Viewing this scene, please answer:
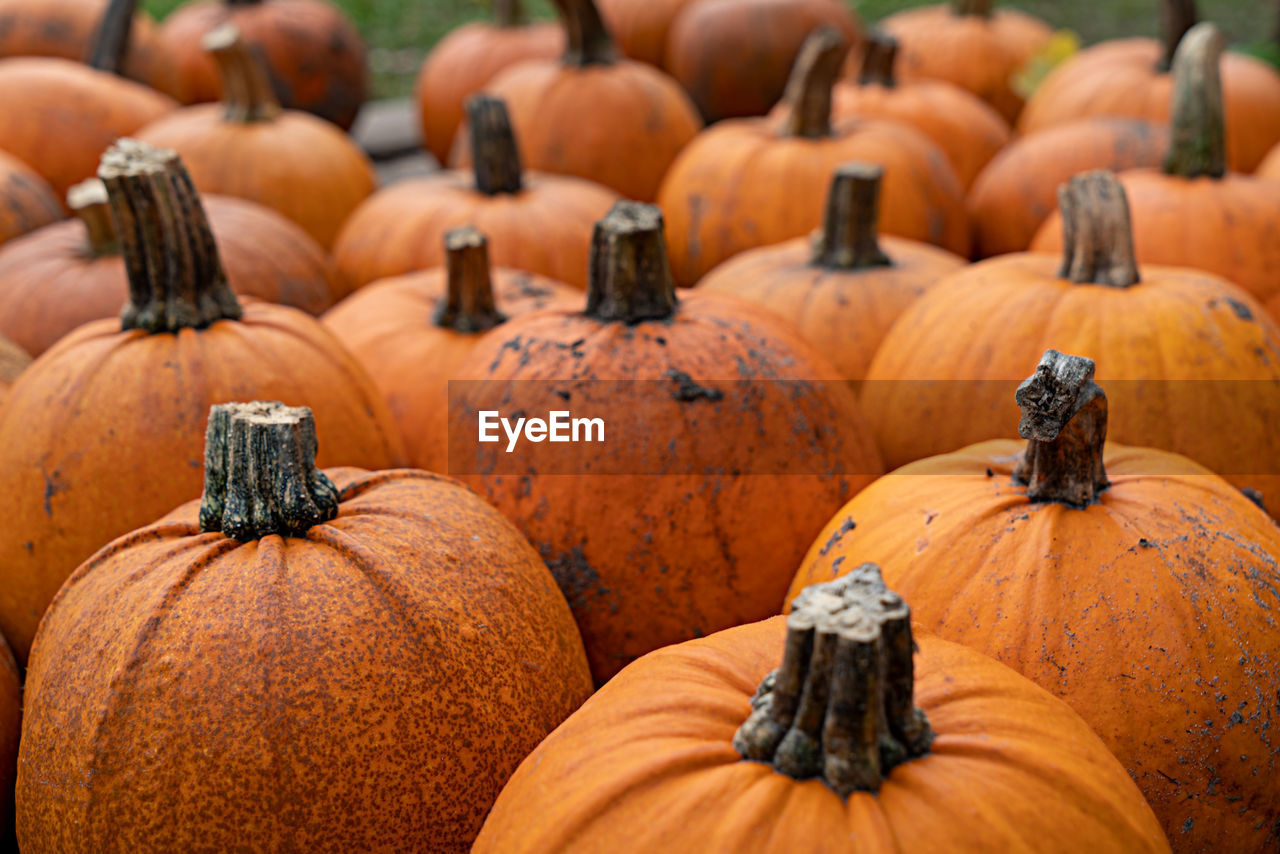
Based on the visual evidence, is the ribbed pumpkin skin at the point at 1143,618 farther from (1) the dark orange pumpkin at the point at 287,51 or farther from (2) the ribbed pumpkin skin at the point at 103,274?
(1) the dark orange pumpkin at the point at 287,51

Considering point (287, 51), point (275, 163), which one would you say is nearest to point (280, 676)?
point (275, 163)

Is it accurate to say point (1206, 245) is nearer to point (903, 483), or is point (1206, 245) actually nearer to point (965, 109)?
point (903, 483)

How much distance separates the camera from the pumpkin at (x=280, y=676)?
4.89ft

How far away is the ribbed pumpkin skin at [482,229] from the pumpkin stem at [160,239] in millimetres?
1310

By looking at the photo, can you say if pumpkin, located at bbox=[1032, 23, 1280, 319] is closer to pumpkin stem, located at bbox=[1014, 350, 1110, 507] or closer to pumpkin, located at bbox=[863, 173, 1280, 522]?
pumpkin, located at bbox=[863, 173, 1280, 522]

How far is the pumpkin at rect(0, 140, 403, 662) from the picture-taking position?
2117 mm

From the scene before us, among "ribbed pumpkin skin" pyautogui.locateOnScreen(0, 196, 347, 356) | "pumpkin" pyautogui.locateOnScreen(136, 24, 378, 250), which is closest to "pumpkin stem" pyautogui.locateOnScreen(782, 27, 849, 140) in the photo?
"ribbed pumpkin skin" pyautogui.locateOnScreen(0, 196, 347, 356)

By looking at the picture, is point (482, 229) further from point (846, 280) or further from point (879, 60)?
point (879, 60)

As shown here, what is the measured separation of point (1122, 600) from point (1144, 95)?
3.47 metres

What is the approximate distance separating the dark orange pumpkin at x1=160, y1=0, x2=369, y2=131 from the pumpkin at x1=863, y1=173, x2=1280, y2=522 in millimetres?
4300

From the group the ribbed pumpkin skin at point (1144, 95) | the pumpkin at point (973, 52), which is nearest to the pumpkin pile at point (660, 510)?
the ribbed pumpkin skin at point (1144, 95)

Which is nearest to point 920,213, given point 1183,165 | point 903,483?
point 1183,165

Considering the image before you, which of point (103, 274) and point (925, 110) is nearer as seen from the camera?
point (103, 274)

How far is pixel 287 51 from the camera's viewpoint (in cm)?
582
